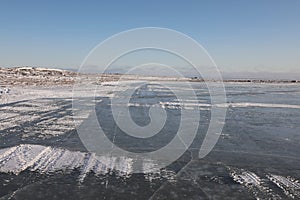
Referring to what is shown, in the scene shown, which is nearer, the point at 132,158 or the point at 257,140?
the point at 132,158

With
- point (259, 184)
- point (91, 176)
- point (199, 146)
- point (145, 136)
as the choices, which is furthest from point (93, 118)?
point (259, 184)

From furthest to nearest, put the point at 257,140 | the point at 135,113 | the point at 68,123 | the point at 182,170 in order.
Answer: the point at 135,113 → the point at 68,123 → the point at 257,140 → the point at 182,170

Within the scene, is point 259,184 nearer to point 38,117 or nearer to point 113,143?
point 113,143

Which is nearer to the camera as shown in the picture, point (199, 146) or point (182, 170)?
point (182, 170)

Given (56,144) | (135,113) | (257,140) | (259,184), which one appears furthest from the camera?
(135,113)

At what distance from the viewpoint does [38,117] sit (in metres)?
10.9

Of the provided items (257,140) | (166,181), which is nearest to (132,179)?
(166,181)

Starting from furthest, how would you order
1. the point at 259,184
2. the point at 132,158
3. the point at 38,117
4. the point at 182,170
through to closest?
the point at 38,117, the point at 132,158, the point at 182,170, the point at 259,184

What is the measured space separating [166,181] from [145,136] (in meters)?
3.45

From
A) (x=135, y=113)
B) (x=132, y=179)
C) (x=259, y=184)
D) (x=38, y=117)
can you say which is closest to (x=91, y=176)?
(x=132, y=179)

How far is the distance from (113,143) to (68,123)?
317 centimetres

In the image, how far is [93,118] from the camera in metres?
11.0

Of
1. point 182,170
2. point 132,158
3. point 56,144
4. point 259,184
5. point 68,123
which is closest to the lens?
point 259,184

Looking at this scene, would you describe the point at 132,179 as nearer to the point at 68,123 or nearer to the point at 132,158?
the point at 132,158
